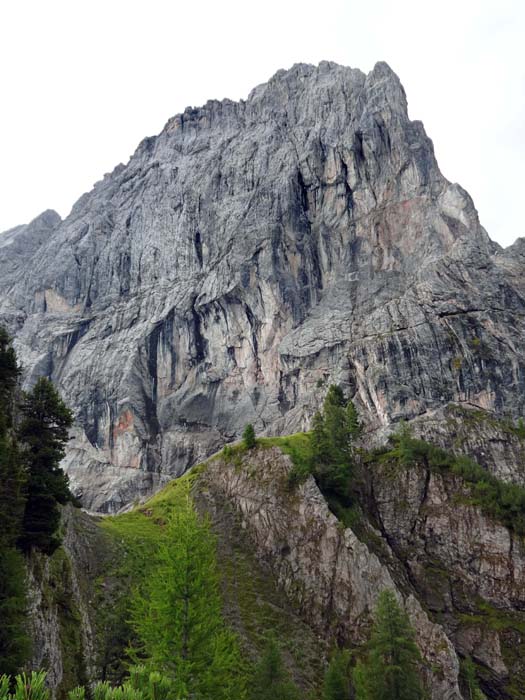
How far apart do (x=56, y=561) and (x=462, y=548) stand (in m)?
42.4

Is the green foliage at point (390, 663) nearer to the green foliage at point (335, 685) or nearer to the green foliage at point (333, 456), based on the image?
the green foliage at point (335, 685)

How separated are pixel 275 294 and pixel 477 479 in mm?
61523

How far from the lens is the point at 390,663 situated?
104 feet

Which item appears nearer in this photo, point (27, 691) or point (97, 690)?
point (27, 691)

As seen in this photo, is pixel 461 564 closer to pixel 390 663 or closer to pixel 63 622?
pixel 390 663

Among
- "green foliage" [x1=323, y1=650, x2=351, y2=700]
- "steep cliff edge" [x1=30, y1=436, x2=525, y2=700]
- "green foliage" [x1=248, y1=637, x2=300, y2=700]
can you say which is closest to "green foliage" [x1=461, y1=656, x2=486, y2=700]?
"steep cliff edge" [x1=30, y1=436, x2=525, y2=700]

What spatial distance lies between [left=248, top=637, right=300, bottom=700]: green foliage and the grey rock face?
52715 mm

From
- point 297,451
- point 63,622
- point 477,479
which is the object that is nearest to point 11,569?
point 63,622

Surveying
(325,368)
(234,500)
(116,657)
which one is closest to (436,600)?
(234,500)

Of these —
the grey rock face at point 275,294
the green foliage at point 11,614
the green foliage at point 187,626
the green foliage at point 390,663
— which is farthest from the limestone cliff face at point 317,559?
the green foliage at point 11,614

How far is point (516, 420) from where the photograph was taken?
8056 cm

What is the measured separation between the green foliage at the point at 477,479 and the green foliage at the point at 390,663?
23877 millimetres

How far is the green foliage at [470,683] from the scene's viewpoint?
42.2 m

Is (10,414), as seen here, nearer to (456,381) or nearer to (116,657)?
(116,657)
